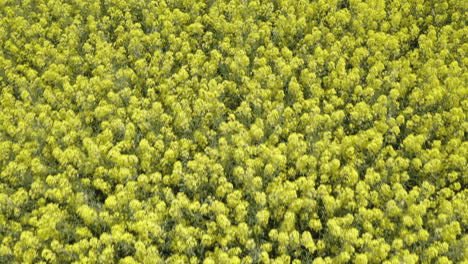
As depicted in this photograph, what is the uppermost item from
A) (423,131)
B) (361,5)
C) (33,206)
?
(361,5)

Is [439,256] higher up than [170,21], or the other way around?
[170,21]

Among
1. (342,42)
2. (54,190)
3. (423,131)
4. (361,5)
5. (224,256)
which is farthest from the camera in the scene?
(361,5)

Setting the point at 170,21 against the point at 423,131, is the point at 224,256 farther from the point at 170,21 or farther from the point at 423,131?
the point at 170,21

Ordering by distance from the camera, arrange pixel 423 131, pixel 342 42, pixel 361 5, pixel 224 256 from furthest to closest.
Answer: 1. pixel 361 5
2. pixel 342 42
3. pixel 423 131
4. pixel 224 256

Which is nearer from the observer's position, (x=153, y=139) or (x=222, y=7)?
(x=153, y=139)

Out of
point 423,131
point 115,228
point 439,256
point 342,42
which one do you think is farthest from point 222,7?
point 439,256

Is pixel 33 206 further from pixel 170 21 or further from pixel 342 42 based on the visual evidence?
pixel 342 42

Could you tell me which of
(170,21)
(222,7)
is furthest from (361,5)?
(170,21)
